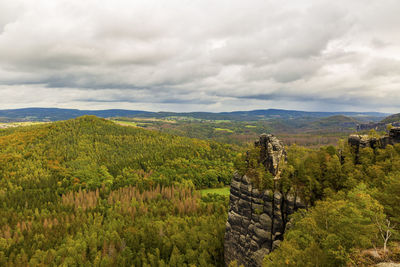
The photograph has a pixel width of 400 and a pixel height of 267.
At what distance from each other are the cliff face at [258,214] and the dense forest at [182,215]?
118 inches

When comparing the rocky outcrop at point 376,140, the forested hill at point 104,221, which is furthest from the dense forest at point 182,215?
the rocky outcrop at point 376,140

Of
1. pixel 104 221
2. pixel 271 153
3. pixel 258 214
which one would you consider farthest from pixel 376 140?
pixel 104 221

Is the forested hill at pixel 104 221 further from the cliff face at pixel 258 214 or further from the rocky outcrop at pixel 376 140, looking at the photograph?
the rocky outcrop at pixel 376 140

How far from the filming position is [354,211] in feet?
95.6

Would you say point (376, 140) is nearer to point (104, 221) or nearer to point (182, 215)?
point (182, 215)

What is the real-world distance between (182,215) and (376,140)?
375 feet

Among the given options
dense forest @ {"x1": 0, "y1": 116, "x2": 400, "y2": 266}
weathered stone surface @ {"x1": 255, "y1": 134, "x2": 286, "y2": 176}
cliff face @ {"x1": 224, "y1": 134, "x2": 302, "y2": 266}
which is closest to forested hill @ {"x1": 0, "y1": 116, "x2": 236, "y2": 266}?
dense forest @ {"x1": 0, "y1": 116, "x2": 400, "y2": 266}

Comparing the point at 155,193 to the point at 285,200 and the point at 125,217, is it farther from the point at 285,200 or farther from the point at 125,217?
the point at 285,200

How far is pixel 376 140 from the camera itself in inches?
2217

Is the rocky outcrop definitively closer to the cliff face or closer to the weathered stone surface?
the weathered stone surface

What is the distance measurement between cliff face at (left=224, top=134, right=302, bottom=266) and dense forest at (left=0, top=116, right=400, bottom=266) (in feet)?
9.86

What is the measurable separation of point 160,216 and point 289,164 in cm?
10677

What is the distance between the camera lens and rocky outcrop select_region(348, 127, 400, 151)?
53281mm

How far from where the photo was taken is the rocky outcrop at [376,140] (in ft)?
175
